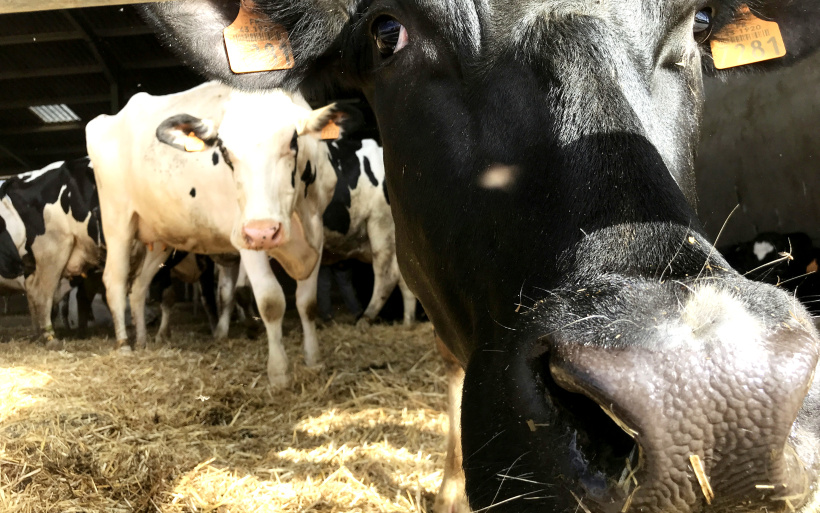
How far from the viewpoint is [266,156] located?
17.7 ft

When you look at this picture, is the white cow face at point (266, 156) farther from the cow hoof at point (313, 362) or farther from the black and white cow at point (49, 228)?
the black and white cow at point (49, 228)

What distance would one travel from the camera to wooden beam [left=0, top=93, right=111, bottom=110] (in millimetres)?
12922

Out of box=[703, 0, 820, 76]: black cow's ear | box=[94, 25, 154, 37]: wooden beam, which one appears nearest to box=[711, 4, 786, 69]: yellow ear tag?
box=[703, 0, 820, 76]: black cow's ear

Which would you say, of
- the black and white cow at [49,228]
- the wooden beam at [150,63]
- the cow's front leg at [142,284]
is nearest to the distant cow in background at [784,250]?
the cow's front leg at [142,284]

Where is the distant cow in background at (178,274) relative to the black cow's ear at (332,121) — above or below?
below

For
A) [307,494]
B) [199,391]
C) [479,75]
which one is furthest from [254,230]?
[479,75]

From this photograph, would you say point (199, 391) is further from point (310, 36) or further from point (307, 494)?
point (310, 36)

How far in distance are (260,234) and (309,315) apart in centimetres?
206

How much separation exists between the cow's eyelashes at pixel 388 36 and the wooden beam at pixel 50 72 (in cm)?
1100

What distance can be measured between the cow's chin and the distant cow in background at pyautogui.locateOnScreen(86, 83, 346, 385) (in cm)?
365

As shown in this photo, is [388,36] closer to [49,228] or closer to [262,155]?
[262,155]

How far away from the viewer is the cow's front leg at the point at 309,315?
6.58m

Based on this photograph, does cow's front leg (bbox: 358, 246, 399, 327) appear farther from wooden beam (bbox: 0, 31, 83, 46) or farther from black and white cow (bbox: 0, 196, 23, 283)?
wooden beam (bbox: 0, 31, 83, 46)

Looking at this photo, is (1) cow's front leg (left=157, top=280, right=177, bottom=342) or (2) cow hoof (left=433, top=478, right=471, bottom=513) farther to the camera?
(1) cow's front leg (left=157, top=280, right=177, bottom=342)
